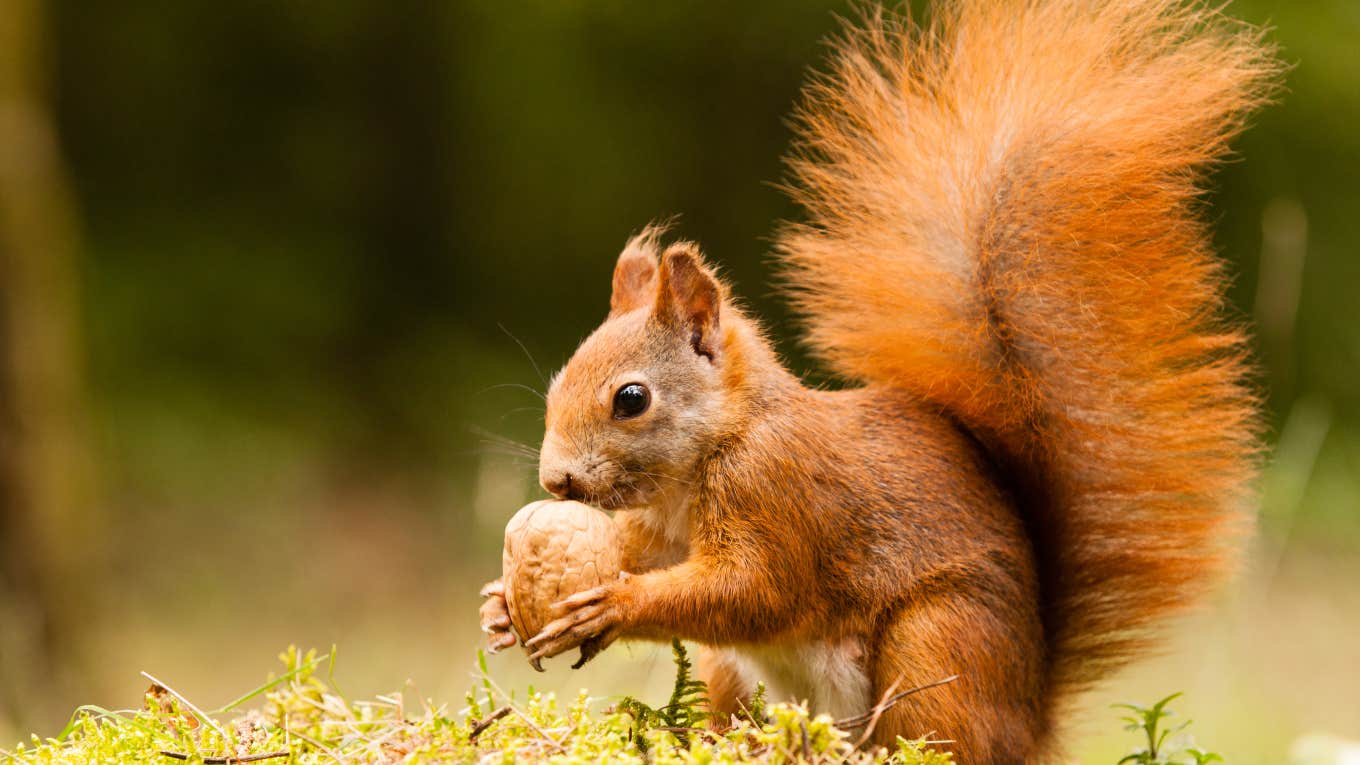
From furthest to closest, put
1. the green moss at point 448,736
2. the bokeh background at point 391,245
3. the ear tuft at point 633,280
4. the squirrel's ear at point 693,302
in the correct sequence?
the bokeh background at point 391,245, the ear tuft at point 633,280, the squirrel's ear at point 693,302, the green moss at point 448,736

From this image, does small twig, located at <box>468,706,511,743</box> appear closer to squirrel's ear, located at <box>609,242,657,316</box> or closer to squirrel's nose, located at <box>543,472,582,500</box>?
squirrel's nose, located at <box>543,472,582,500</box>

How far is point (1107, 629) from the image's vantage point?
192 cm

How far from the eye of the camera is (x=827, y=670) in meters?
1.71

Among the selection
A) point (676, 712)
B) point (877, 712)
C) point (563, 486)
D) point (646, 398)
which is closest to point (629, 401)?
point (646, 398)

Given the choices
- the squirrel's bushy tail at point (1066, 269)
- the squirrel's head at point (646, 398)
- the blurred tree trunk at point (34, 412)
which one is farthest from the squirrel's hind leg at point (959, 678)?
the blurred tree trunk at point (34, 412)

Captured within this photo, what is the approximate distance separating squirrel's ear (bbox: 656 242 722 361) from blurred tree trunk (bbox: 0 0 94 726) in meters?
2.36

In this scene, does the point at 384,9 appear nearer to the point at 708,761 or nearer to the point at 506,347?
the point at 506,347

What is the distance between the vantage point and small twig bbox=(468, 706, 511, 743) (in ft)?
4.78

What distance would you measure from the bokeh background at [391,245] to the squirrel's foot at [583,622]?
2.92 meters

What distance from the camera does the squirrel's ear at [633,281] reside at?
1.90 meters

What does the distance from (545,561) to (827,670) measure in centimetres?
40

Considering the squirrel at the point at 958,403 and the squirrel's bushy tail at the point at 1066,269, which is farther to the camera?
the squirrel's bushy tail at the point at 1066,269

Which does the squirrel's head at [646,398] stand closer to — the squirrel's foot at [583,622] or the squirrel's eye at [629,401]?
the squirrel's eye at [629,401]

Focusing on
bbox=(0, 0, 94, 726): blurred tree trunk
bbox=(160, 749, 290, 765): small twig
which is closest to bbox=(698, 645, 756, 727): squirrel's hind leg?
bbox=(160, 749, 290, 765): small twig
